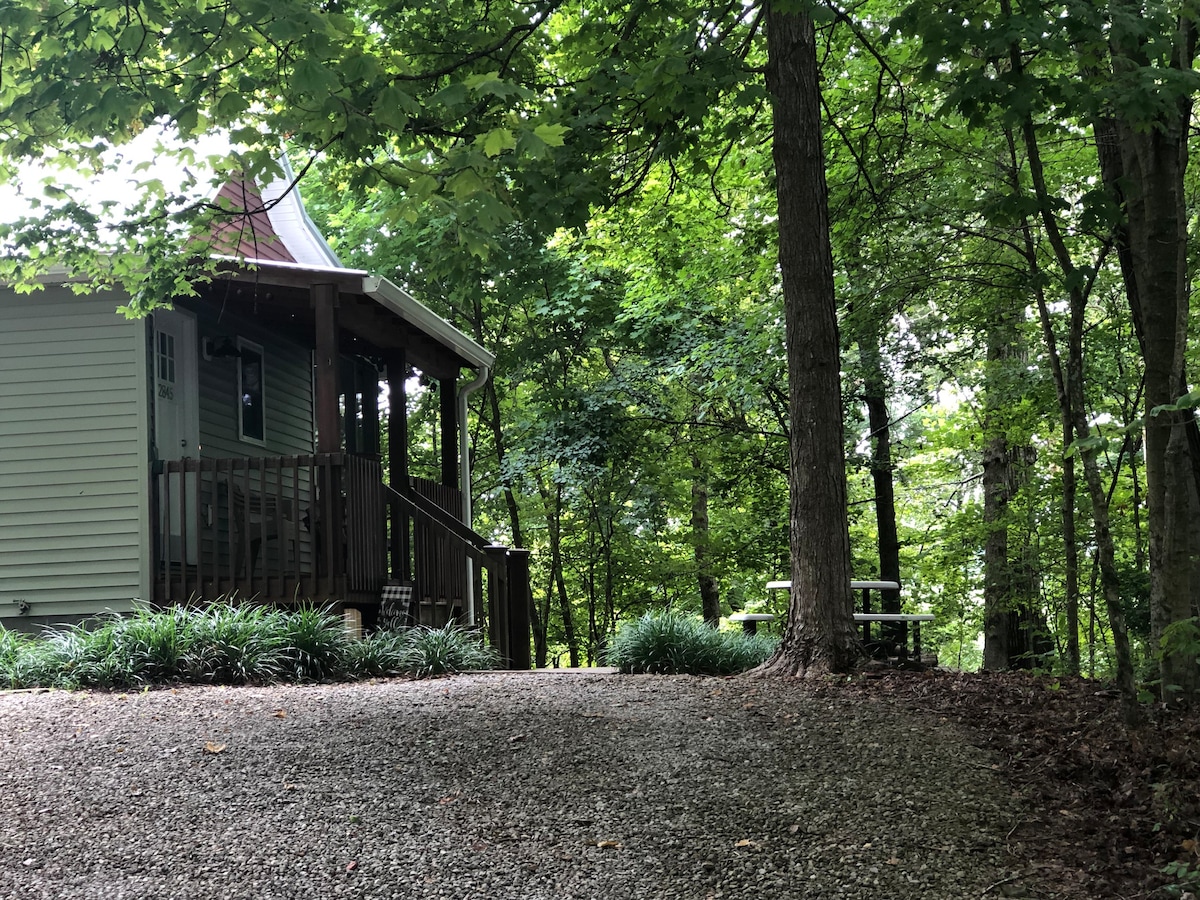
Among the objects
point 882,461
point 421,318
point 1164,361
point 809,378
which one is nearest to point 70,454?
point 421,318

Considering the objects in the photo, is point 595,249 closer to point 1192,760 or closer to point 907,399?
point 907,399

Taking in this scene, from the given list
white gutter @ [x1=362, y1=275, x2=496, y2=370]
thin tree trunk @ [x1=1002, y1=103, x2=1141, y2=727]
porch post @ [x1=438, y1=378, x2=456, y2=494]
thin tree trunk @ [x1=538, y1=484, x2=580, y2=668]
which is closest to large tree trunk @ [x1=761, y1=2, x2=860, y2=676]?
thin tree trunk @ [x1=1002, y1=103, x2=1141, y2=727]

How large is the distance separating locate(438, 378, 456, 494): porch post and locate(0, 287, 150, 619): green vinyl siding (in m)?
3.89

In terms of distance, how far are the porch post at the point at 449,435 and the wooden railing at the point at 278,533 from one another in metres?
2.73

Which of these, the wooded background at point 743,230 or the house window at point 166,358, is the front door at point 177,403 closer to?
the house window at point 166,358

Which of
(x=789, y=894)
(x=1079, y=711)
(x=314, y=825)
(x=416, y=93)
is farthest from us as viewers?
(x=416, y=93)

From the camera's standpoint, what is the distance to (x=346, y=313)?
9.95m

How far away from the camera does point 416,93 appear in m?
6.15

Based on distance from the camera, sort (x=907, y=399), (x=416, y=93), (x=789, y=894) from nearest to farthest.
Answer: (x=789, y=894)
(x=416, y=93)
(x=907, y=399)

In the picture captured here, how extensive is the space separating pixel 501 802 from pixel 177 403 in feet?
24.4

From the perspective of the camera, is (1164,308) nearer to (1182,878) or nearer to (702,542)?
(1182,878)

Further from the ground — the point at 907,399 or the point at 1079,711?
the point at 907,399

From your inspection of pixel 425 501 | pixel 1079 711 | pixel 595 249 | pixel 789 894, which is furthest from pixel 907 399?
pixel 789 894

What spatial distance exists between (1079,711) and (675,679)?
249cm
